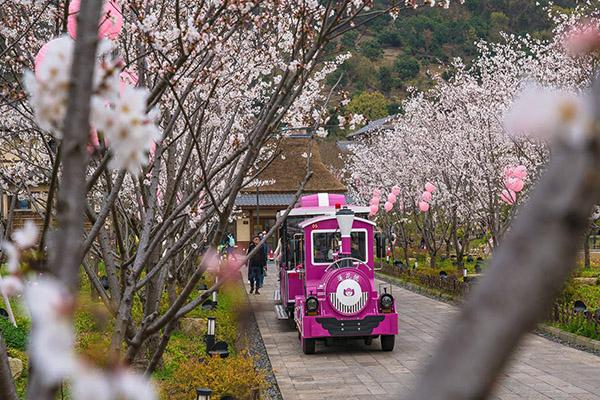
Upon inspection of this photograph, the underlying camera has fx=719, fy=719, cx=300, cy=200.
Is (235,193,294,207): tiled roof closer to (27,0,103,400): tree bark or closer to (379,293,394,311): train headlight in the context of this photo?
(379,293,394,311): train headlight

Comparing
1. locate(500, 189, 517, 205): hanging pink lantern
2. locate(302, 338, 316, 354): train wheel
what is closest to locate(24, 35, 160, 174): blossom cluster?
locate(302, 338, 316, 354): train wheel

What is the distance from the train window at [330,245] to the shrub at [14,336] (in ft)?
16.6

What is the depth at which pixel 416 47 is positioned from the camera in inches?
3228

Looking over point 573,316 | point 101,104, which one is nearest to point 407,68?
point 573,316

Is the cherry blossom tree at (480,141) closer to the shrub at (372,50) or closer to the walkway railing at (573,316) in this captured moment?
the walkway railing at (573,316)

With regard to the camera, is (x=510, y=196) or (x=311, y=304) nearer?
(x=311, y=304)

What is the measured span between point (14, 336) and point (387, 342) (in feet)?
19.4

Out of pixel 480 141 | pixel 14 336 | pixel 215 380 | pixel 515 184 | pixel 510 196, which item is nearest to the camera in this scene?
pixel 215 380

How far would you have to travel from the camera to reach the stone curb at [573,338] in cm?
1188

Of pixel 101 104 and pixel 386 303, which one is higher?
pixel 101 104

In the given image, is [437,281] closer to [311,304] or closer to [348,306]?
[348,306]

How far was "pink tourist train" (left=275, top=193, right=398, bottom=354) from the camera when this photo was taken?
467 inches

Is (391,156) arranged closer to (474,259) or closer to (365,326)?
(474,259)

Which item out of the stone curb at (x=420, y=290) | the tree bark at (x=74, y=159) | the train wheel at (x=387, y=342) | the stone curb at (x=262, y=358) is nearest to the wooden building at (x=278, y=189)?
the stone curb at (x=420, y=290)
